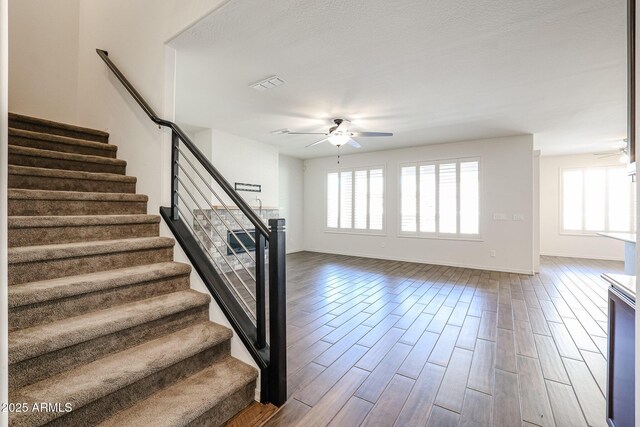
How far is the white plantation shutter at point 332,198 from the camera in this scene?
7574mm

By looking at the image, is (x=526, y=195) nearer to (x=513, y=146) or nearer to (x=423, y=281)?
(x=513, y=146)

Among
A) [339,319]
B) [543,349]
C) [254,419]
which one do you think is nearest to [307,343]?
[339,319]

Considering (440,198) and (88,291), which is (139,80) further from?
(440,198)

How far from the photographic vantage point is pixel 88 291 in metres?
1.53

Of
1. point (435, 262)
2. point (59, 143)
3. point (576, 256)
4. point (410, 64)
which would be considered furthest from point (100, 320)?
point (576, 256)

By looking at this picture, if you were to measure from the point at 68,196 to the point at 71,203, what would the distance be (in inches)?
2.1

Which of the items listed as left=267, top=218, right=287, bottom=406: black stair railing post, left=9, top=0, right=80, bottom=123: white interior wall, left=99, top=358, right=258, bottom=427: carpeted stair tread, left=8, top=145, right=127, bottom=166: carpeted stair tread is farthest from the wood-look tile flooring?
left=9, top=0, right=80, bottom=123: white interior wall

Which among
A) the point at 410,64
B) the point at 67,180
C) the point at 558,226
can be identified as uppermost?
the point at 410,64

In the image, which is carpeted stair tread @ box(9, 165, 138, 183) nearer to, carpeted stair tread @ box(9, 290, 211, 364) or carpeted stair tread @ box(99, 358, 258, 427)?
carpeted stair tread @ box(9, 290, 211, 364)

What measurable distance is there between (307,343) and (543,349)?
81.1 inches

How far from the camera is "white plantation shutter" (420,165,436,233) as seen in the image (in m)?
6.17

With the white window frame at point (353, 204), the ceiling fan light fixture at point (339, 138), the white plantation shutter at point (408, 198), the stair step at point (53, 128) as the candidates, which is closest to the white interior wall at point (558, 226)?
the white plantation shutter at point (408, 198)

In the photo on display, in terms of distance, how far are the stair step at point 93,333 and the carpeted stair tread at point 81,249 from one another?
0.39m

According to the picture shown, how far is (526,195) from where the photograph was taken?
5.24 meters
